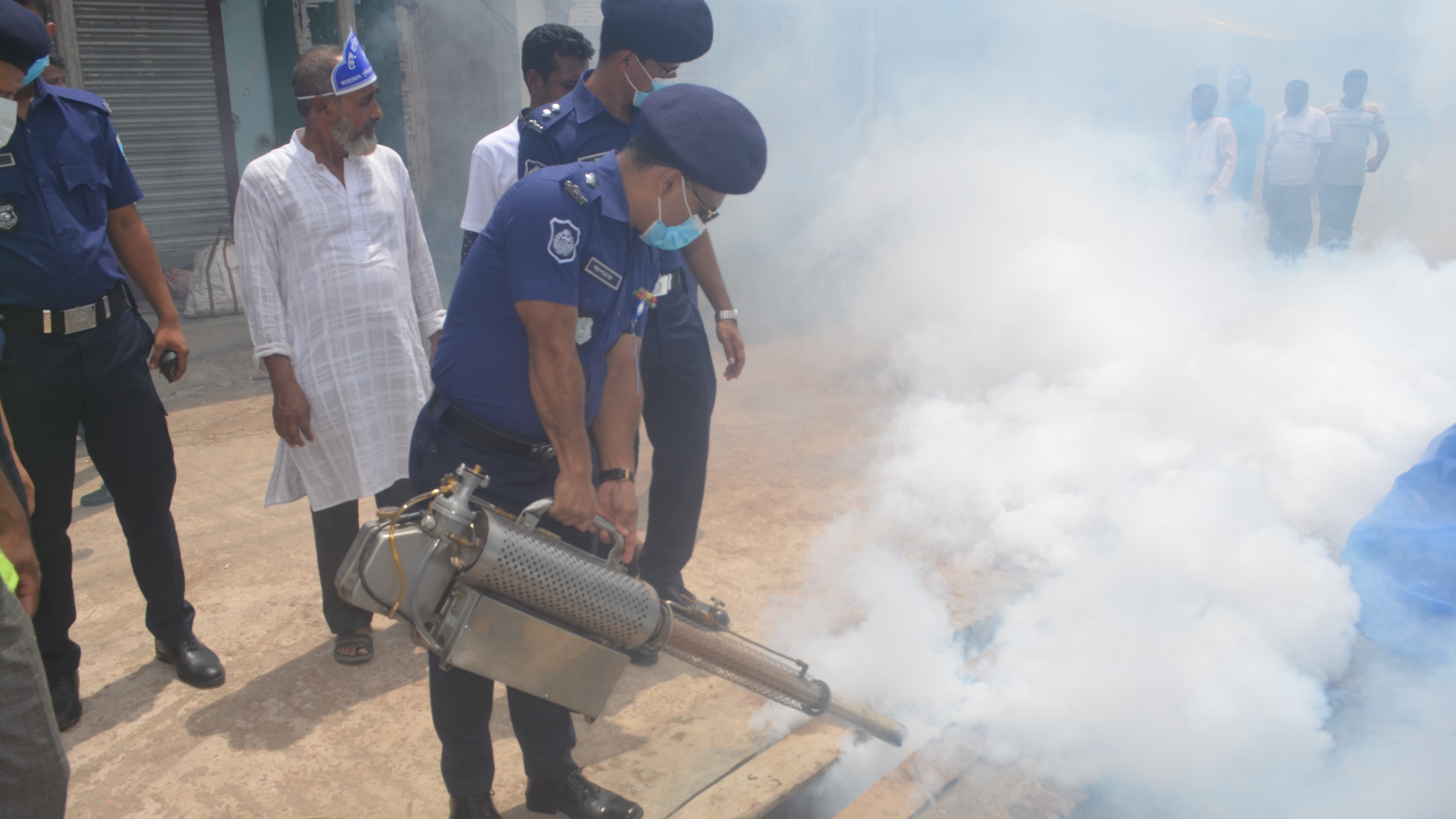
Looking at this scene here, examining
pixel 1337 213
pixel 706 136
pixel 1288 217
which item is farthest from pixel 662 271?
pixel 1337 213

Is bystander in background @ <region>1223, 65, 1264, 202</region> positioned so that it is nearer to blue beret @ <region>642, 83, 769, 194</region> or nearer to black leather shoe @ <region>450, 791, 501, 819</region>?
blue beret @ <region>642, 83, 769, 194</region>

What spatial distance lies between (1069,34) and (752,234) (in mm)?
5765

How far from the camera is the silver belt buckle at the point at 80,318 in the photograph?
8.52ft

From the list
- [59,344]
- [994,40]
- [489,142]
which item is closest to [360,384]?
[59,344]

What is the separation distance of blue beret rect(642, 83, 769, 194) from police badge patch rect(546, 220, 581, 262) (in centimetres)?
26

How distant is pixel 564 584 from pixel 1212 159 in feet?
27.0

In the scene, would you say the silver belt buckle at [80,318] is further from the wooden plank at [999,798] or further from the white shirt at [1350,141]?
the white shirt at [1350,141]

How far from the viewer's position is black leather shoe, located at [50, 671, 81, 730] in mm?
2705

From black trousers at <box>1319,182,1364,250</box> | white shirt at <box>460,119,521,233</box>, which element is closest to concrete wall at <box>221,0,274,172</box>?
white shirt at <box>460,119,521,233</box>

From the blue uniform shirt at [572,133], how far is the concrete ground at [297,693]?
1.36 meters

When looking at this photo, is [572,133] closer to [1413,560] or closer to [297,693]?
[297,693]

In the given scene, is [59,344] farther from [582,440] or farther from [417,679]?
[582,440]

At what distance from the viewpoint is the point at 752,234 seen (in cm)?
956

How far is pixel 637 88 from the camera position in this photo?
2.94 m
